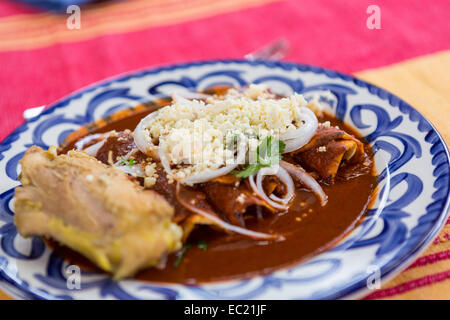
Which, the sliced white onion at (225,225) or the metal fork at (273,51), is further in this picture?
the metal fork at (273,51)

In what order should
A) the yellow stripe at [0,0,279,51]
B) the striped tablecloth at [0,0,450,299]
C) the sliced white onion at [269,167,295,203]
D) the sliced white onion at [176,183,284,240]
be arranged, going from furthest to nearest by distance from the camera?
the yellow stripe at [0,0,279,51]
the striped tablecloth at [0,0,450,299]
the sliced white onion at [269,167,295,203]
the sliced white onion at [176,183,284,240]

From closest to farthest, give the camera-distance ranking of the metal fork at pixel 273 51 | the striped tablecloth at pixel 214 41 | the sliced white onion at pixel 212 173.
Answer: the sliced white onion at pixel 212 173 < the striped tablecloth at pixel 214 41 < the metal fork at pixel 273 51

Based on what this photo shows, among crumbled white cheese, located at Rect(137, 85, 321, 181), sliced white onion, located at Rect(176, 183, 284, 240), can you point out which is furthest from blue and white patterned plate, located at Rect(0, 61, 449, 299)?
crumbled white cheese, located at Rect(137, 85, 321, 181)

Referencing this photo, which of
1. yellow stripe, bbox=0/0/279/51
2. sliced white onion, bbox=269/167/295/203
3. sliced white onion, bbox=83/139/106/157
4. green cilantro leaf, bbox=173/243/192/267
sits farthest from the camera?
yellow stripe, bbox=0/0/279/51

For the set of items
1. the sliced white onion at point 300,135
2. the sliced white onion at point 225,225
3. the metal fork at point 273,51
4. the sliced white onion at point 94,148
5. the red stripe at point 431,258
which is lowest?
the red stripe at point 431,258

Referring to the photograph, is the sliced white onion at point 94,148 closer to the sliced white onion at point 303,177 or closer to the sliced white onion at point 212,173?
the sliced white onion at point 212,173

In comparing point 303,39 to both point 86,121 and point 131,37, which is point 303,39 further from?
point 86,121

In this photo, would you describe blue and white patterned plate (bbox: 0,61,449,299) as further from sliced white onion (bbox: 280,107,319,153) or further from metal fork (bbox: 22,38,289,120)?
metal fork (bbox: 22,38,289,120)

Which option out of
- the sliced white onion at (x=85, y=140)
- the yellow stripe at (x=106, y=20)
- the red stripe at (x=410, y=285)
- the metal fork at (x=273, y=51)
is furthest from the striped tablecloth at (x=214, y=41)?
the red stripe at (x=410, y=285)
